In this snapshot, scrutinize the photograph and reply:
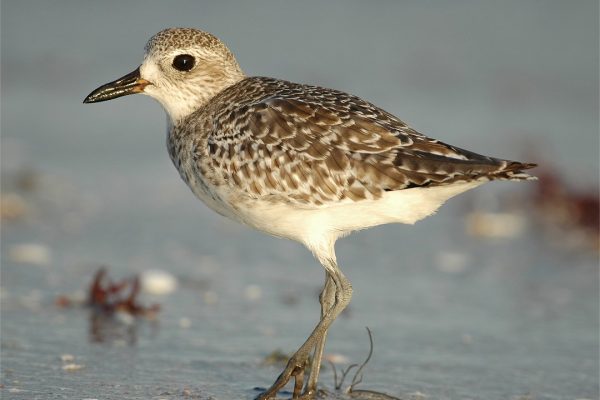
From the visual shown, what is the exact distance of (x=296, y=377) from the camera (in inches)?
244

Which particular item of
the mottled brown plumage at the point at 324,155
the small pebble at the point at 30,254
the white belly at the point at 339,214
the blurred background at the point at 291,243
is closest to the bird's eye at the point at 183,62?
the mottled brown plumage at the point at 324,155

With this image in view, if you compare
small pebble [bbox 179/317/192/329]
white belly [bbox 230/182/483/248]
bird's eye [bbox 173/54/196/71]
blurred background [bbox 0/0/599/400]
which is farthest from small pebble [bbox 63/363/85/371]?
bird's eye [bbox 173/54/196/71]

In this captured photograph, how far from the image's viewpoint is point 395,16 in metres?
18.7

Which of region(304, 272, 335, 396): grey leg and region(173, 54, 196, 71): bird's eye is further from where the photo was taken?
region(173, 54, 196, 71): bird's eye

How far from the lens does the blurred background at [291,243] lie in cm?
682

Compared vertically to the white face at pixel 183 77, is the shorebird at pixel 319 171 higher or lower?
lower

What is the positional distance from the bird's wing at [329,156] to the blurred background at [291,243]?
4.08 feet

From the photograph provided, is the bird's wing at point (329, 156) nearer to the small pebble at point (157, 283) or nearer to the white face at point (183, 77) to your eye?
the white face at point (183, 77)

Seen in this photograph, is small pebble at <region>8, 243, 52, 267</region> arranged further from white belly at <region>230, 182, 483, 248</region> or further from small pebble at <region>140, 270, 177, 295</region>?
white belly at <region>230, 182, 483, 248</region>

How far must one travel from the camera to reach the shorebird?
611 cm

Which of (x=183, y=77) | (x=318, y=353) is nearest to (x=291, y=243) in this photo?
(x=183, y=77)

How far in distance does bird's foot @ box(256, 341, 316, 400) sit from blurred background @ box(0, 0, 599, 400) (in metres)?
0.18

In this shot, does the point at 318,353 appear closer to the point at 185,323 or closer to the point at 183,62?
the point at 185,323

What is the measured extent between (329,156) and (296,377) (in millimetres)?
1301
